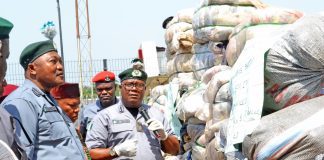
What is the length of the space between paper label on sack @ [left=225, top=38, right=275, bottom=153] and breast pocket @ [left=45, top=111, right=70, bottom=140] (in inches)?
36.1

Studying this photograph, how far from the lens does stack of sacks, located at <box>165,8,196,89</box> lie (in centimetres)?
762

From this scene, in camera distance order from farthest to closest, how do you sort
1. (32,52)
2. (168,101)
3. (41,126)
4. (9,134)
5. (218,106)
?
(168,101) → (218,106) → (32,52) → (41,126) → (9,134)

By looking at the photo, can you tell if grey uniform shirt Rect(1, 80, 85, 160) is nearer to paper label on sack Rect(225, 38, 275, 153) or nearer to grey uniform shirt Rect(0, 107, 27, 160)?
grey uniform shirt Rect(0, 107, 27, 160)

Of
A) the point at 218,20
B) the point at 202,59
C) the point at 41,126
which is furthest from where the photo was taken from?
the point at 202,59

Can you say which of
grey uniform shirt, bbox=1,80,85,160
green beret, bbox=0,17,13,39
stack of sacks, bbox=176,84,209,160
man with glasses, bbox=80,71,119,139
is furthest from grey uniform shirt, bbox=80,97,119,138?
green beret, bbox=0,17,13,39

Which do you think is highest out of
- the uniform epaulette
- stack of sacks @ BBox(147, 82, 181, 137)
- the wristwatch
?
the uniform epaulette

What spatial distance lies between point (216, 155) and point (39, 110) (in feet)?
4.74

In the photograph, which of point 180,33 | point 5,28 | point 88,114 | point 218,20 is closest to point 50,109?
point 5,28

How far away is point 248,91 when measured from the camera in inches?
138

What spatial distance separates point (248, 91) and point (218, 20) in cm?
241

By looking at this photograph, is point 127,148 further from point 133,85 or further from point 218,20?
point 218,20

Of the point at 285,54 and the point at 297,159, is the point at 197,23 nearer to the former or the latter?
the point at 285,54

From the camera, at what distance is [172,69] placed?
8.04m

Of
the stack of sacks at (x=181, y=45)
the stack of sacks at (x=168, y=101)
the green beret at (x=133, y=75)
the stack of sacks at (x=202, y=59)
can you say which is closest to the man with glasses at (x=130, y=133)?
the green beret at (x=133, y=75)
